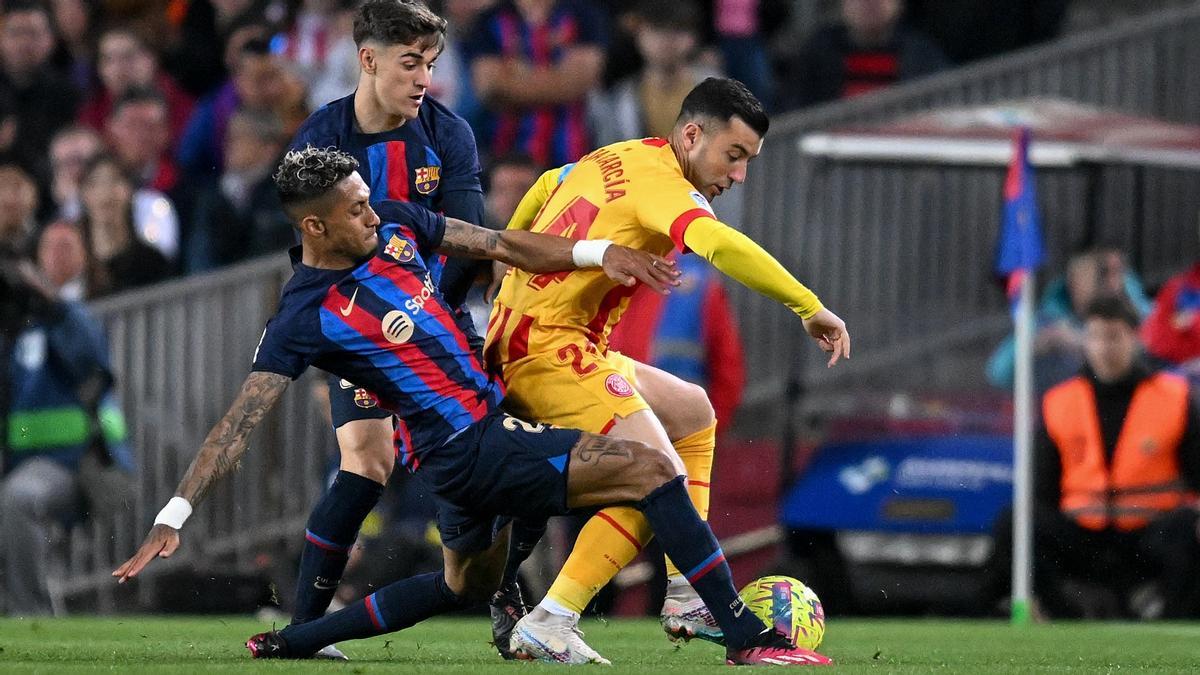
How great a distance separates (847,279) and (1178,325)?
201cm

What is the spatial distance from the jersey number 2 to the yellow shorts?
0.24 m

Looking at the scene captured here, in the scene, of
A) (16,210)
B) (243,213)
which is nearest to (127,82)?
(243,213)

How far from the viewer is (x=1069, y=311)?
513 inches

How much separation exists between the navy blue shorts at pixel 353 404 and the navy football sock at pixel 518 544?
637 mm

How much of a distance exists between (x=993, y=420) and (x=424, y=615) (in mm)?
6189

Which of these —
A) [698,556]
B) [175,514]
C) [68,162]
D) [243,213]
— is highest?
[68,162]

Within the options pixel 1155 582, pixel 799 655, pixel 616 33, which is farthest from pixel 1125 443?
pixel 799 655

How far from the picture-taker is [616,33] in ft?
47.7

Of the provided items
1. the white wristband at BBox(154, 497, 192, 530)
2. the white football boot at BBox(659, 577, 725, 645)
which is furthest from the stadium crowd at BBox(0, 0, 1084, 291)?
the white wristband at BBox(154, 497, 192, 530)

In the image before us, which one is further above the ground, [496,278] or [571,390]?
[496,278]

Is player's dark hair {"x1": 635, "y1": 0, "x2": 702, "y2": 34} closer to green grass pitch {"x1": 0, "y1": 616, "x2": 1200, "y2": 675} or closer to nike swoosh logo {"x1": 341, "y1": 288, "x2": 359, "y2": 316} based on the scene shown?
green grass pitch {"x1": 0, "y1": 616, "x2": 1200, "y2": 675}

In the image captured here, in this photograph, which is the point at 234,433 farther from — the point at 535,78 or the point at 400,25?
the point at 535,78

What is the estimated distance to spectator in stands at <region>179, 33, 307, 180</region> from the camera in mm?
13781

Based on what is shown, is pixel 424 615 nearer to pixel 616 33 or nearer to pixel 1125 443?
pixel 1125 443
